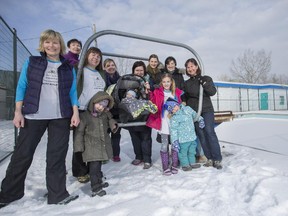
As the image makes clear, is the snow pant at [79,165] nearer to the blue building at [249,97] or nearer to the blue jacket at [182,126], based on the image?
the blue jacket at [182,126]

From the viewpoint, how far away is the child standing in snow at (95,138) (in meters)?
2.24

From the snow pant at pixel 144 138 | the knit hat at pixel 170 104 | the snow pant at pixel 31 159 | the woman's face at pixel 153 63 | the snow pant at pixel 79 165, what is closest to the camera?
the snow pant at pixel 31 159

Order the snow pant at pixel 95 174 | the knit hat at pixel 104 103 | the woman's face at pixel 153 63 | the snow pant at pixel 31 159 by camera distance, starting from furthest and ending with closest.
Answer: the woman's face at pixel 153 63, the knit hat at pixel 104 103, the snow pant at pixel 95 174, the snow pant at pixel 31 159

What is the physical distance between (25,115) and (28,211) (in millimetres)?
812

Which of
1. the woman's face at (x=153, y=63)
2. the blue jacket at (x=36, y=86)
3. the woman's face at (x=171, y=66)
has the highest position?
the woman's face at (x=153, y=63)

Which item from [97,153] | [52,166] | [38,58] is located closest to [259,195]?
[97,153]

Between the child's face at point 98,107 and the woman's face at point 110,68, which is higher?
the woman's face at point 110,68

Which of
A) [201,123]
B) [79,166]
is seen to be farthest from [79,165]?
[201,123]

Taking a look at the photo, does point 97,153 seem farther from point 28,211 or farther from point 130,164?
point 130,164

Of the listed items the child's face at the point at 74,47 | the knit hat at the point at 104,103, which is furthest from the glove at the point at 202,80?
the child's face at the point at 74,47

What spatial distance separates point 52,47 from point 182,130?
6.01 ft

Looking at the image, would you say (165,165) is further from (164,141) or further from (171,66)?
(171,66)

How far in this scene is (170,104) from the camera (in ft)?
9.62

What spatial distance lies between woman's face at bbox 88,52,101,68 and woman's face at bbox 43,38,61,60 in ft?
1.34
